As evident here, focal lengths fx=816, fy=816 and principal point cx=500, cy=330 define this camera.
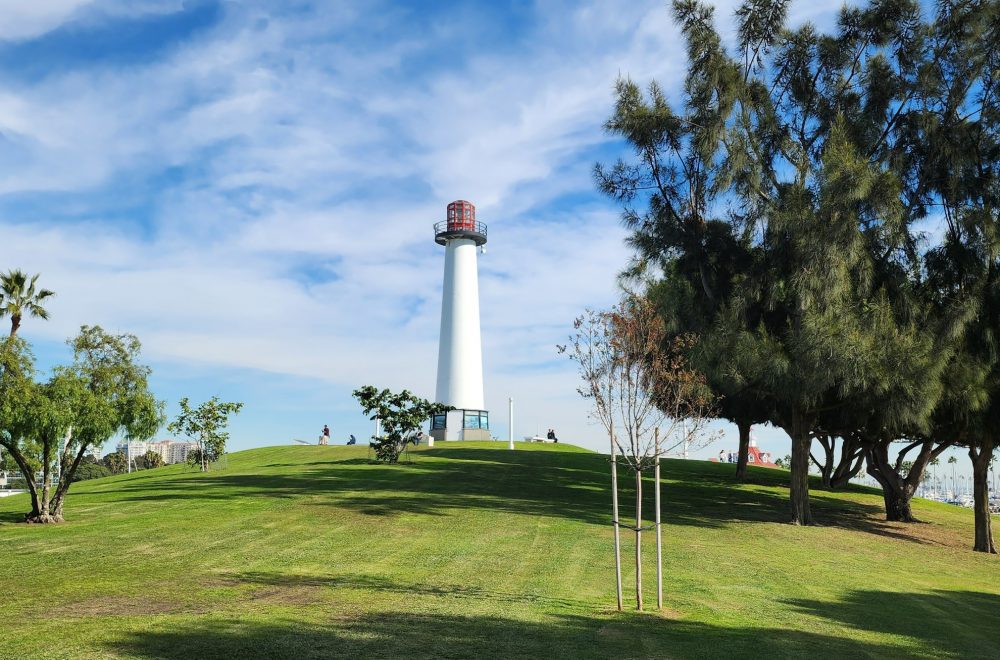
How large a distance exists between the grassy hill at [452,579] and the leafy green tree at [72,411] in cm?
167

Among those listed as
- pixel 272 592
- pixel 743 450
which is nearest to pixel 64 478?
pixel 272 592

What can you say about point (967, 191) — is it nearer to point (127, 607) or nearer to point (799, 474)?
point (799, 474)

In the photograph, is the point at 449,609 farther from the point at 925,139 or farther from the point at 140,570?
the point at 925,139

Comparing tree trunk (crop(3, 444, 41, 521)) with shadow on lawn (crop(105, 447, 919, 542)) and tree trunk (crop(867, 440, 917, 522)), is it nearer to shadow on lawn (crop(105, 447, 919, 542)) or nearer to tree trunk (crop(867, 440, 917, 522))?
shadow on lawn (crop(105, 447, 919, 542))

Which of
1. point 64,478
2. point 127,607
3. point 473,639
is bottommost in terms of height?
point 473,639

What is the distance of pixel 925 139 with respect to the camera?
83.8ft

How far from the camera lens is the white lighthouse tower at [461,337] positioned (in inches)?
2386

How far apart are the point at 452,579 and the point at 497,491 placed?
49.9 ft

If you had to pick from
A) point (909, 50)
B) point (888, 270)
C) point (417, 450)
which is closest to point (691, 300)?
point (888, 270)

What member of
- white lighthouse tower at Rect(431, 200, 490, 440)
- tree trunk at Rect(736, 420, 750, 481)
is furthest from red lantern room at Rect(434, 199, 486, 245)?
tree trunk at Rect(736, 420, 750, 481)

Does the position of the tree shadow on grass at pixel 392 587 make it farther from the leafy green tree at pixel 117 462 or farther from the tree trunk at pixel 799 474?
the leafy green tree at pixel 117 462

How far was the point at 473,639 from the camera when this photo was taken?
10.5 metres

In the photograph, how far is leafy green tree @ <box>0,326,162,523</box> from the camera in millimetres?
20828

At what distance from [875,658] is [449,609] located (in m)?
5.98
